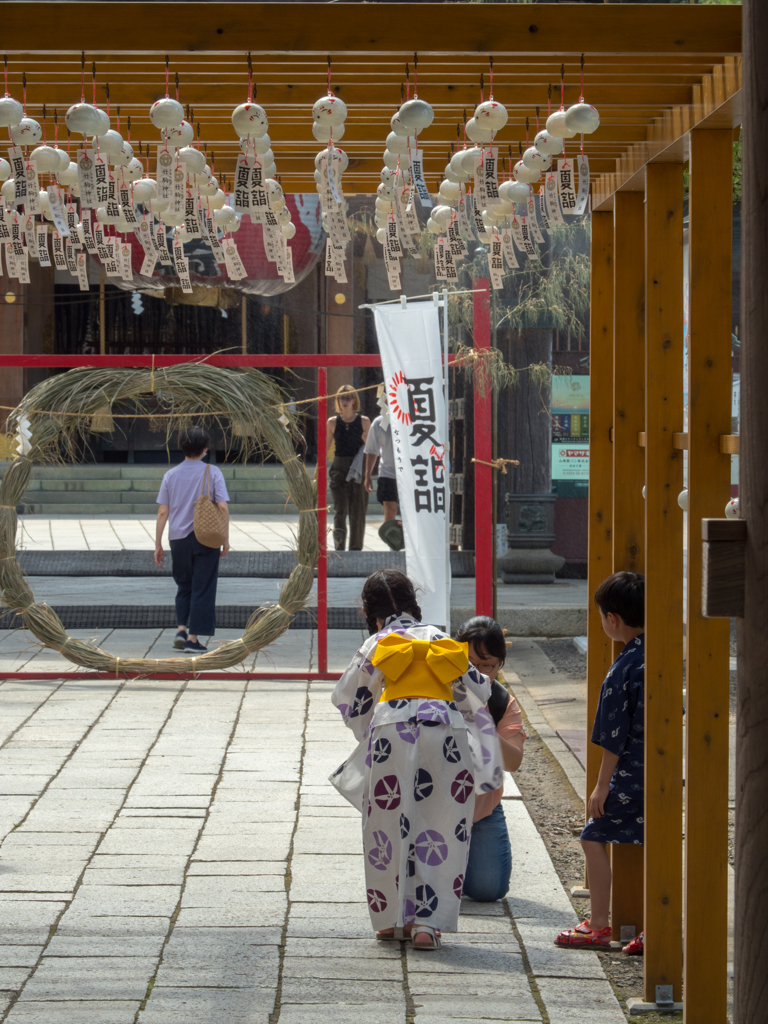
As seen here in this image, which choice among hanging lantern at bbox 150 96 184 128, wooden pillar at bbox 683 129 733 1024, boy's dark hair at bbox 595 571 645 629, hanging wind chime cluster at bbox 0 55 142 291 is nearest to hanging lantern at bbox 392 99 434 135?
hanging lantern at bbox 150 96 184 128

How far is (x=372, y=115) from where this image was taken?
3670mm

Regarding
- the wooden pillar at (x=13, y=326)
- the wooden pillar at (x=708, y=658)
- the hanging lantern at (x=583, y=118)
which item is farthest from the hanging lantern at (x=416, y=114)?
the wooden pillar at (x=13, y=326)

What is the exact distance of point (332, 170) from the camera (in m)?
3.40

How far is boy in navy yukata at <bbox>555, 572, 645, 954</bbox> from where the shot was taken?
3.42 m

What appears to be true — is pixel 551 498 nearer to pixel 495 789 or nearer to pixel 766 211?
pixel 495 789

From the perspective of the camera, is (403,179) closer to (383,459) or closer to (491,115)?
(491,115)

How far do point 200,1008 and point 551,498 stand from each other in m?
8.31

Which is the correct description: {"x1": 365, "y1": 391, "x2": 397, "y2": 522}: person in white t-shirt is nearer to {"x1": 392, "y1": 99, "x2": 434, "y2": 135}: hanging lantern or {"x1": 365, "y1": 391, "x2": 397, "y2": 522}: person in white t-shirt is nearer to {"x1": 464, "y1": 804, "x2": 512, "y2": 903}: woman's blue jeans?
{"x1": 464, "y1": 804, "x2": 512, "y2": 903}: woman's blue jeans

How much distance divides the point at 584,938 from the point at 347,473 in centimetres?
869

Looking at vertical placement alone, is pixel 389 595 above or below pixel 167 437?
below

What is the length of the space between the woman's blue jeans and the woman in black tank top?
7.64 metres

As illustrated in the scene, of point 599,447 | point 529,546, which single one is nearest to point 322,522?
point 599,447

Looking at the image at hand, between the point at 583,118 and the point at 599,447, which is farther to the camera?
the point at 599,447

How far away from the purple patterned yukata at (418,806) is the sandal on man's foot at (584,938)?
0.37 meters
